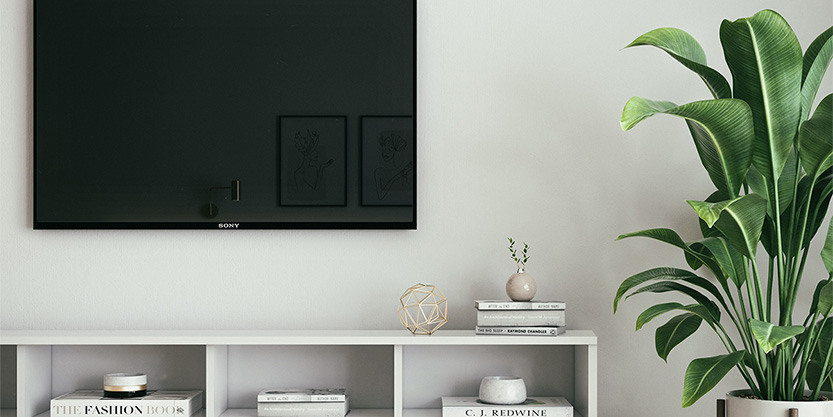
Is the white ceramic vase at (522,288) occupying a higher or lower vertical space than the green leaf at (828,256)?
lower

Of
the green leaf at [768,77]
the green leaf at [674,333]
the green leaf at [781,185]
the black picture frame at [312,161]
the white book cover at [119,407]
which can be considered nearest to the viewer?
the green leaf at [768,77]

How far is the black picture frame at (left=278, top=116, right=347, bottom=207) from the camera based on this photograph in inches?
93.7

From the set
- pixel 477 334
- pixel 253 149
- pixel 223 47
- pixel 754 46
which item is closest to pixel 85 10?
pixel 223 47

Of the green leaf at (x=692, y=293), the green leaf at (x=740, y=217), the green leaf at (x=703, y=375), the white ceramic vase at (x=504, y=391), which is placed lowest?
the white ceramic vase at (x=504, y=391)

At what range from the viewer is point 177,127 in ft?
7.85

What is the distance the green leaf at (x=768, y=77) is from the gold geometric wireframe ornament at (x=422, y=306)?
0.96 meters

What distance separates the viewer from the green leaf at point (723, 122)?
1.75 m

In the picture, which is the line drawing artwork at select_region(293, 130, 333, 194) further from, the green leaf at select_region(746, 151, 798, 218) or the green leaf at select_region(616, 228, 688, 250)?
the green leaf at select_region(746, 151, 798, 218)

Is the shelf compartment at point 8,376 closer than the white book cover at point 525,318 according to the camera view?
No

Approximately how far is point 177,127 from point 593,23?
133 centimetres

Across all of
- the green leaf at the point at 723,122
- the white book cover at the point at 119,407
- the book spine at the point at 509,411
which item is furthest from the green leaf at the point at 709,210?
the white book cover at the point at 119,407

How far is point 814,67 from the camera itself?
75.2 inches

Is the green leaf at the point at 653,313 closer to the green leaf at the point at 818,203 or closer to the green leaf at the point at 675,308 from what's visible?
the green leaf at the point at 675,308

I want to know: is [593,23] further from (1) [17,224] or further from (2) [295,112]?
(1) [17,224]
